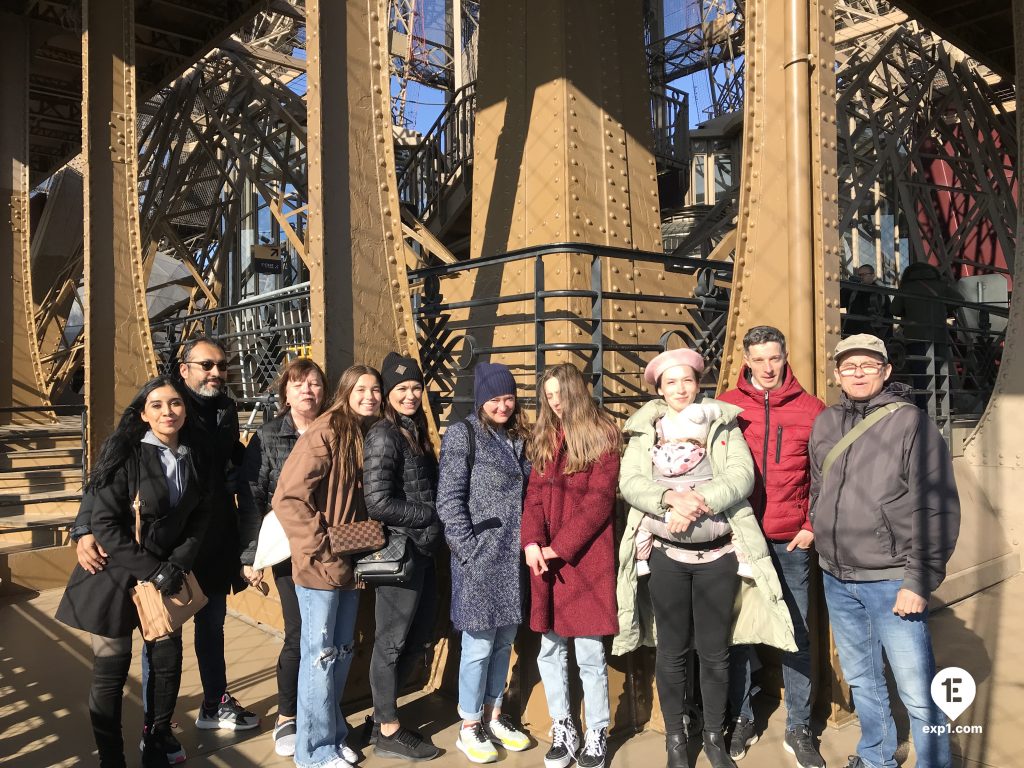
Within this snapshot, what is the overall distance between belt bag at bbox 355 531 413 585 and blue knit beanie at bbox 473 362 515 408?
2.41ft

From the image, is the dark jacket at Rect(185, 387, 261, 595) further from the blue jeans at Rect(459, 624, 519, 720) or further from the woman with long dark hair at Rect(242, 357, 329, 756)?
the blue jeans at Rect(459, 624, 519, 720)

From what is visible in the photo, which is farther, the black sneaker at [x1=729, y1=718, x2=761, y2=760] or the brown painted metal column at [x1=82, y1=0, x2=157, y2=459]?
the brown painted metal column at [x1=82, y1=0, x2=157, y2=459]

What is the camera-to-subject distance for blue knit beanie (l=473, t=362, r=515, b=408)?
346 cm

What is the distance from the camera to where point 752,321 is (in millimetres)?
3961

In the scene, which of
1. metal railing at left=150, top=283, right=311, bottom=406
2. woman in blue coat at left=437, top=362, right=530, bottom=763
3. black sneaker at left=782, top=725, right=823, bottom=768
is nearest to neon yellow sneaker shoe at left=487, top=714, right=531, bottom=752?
woman in blue coat at left=437, top=362, right=530, bottom=763

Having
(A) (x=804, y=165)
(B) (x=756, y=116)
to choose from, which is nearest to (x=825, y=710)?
(A) (x=804, y=165)

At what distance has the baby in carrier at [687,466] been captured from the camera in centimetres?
309

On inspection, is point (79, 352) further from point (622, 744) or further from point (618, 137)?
point (622, 744)

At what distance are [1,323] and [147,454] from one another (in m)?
8.54

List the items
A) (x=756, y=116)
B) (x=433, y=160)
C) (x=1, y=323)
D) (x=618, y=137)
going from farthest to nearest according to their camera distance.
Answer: (x=433, y=160) → (x=1, y=323) → (x=618, y=137) → (x=756, y=116)

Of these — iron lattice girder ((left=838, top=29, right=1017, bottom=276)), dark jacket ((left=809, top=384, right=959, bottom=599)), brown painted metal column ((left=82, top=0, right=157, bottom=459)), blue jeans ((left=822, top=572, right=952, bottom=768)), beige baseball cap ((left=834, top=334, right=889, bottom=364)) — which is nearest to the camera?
dark jacket ((left=809, top=384, right=959, bottom=599))

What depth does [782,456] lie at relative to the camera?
3312 millimetres

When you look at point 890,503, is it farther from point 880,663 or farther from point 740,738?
point 740,738

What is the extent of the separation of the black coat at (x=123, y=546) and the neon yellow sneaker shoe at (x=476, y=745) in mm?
1476
